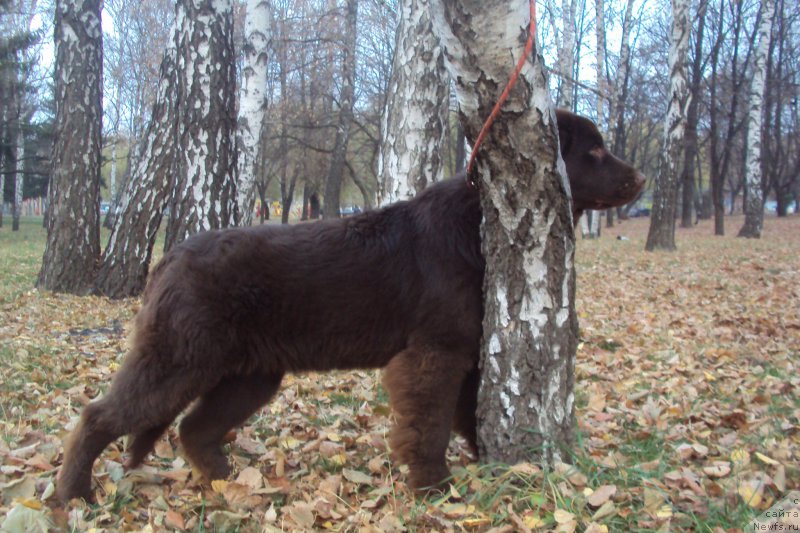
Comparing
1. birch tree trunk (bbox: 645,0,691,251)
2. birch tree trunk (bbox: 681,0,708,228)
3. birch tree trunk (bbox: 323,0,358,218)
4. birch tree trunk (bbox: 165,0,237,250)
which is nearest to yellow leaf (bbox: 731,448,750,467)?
birch tree trunk (bbox: 165,0,237,250)

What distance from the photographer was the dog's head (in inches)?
153

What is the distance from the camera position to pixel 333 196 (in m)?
28.6

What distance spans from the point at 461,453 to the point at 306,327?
4.39 feet

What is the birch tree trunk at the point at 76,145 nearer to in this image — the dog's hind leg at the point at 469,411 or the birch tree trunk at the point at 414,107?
the birch tree trunk at the point at 414,107

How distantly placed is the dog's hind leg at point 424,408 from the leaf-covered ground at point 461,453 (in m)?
0.16

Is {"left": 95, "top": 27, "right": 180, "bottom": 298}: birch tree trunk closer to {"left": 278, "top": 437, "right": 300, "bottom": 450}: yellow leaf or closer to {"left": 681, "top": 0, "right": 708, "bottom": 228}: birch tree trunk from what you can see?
{"left": 278, "top": 437, "right": 300, "bottom": 450}: yellow leaf

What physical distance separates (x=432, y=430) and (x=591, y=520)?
2.92 ft

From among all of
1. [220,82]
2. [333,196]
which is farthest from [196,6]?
[333,196]

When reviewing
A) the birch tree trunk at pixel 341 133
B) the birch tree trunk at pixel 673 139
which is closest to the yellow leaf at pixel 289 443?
the birch tree trunk at pixel 673 139

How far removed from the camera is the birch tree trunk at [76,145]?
32.9ft

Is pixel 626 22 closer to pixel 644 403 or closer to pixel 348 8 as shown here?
pixel 348 8

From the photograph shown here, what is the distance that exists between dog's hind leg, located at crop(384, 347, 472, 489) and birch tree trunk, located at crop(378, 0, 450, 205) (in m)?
2.72

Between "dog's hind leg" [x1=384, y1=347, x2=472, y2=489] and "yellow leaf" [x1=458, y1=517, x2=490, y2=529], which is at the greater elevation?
"dog's hind leg" [x1=384, y1=347, x2=472, y2=489]

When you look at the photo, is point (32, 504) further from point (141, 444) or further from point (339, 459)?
point (339, 459)
